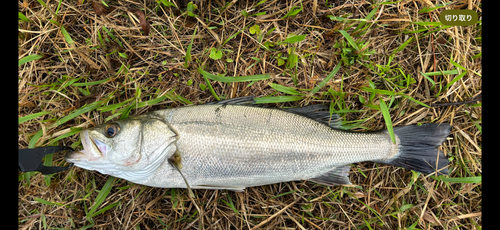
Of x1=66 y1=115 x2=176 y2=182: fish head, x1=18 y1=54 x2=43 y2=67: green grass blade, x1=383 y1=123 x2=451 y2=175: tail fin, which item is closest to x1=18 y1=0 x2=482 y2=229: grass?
x1=18 y1=54 x2=43 y2=67: green grass blade

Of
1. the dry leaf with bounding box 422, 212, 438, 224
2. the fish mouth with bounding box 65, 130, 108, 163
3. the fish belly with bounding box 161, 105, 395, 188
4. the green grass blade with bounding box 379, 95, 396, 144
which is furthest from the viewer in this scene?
the dry leaf with bounding box 422, 212, 438, 224

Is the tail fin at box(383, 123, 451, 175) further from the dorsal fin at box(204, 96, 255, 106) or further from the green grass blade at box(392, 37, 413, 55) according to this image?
→ the dorsal fin at box(204, 96, 255, 106)

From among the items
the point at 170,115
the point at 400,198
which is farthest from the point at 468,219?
the point at 170,115

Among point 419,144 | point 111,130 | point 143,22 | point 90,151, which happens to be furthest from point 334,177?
point 143,22

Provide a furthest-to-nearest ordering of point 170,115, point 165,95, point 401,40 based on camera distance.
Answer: point 401,40 → point 165,95 → point 170,115

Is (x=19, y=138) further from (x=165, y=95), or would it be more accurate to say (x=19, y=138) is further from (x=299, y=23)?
(x=299, y=23)

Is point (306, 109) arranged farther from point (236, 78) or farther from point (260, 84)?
point (236, 78)
